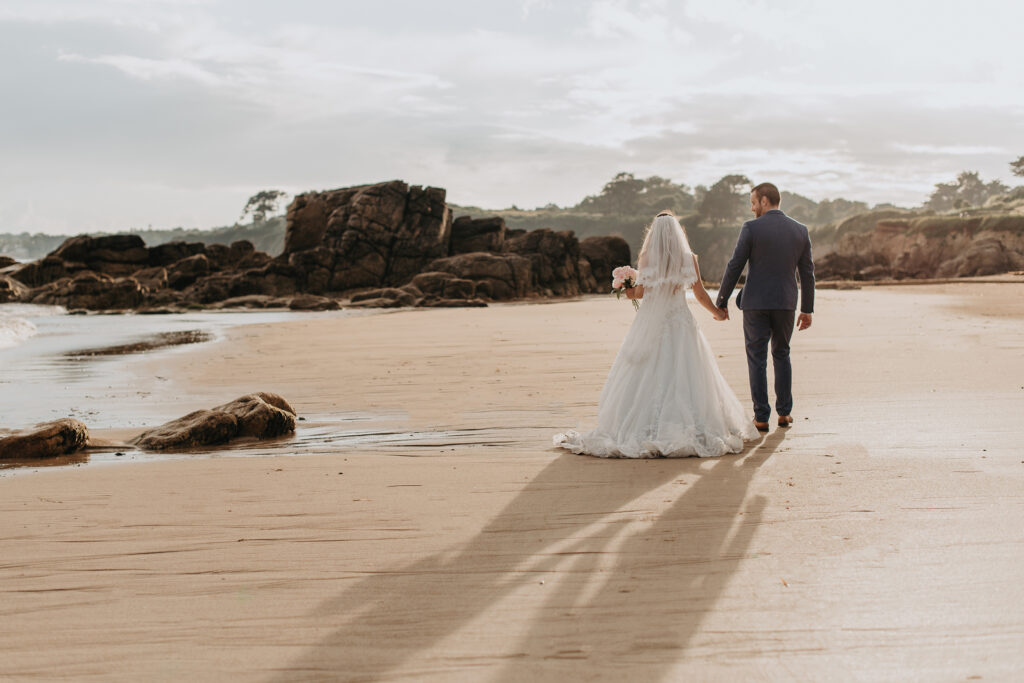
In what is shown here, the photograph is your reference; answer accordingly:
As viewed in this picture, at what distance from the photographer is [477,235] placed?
56.1 metres

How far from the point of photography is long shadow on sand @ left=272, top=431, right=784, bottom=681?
115 inches

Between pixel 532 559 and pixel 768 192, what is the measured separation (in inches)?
178

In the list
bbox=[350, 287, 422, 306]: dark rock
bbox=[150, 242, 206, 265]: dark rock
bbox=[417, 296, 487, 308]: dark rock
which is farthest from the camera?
bbox=[150, 242, 206, 265]: dark rock

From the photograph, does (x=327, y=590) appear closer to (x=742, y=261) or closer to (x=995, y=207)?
(x=742, y=261)

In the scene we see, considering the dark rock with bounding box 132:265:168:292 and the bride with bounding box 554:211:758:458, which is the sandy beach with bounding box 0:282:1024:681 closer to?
the bride with bounding box 554:211:758:458

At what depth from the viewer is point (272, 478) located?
18.1 feet

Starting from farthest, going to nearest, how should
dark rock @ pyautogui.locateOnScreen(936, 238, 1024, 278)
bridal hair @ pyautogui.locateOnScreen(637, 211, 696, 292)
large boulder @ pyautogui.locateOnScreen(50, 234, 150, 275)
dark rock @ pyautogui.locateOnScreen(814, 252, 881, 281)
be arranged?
dark rock @ pyautogui.locateOnScreen(814, 252, 881, 281)
dark rock @ pyautogui.locateOnScreen(936, 238, 1024, 278)
large boulder @ pyautogui.locateOnScreen(50, 234, 150, 275)
bridal hair @ pyautogui.locateOnScreen(637, 211, 696, 292)

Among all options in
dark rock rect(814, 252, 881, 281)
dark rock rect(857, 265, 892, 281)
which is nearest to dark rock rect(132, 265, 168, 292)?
dark rock rect(814, 252, 881, 281)

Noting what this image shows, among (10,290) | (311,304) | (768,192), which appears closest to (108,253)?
(10,290)

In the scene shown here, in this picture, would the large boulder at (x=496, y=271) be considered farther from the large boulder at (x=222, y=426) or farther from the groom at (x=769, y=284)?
the groom at (x=769, y=284)

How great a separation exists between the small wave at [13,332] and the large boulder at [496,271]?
2369 cm

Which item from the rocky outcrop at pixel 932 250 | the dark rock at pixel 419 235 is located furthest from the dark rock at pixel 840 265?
the dark rock at pixel 419 235

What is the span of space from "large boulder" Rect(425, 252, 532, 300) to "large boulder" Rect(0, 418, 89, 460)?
3899 cm

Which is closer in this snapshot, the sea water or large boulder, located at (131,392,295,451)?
large boulder, located at (131,392,295,451)
